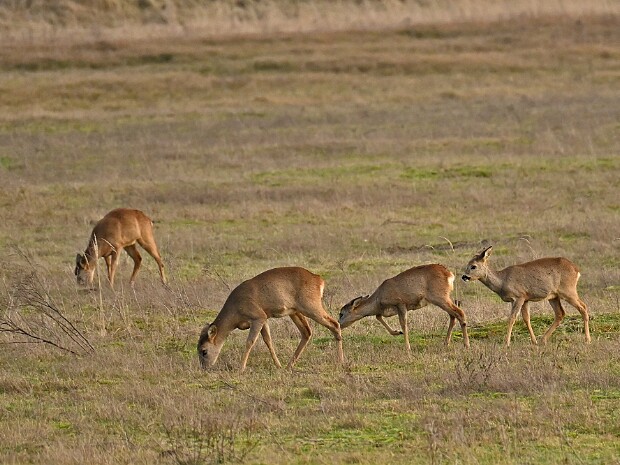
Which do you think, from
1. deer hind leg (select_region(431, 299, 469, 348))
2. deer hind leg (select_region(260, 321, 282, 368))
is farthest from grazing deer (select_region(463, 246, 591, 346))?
deer hind leg (select_region(260, 321, 282, 368))

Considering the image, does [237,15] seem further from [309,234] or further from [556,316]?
[556,316]

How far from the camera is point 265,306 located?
11.7m

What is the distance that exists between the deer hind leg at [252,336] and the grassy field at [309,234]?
0.18 m

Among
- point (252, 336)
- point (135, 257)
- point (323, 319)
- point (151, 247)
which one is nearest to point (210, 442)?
point (252, 336)

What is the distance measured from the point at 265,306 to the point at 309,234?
7357 mm

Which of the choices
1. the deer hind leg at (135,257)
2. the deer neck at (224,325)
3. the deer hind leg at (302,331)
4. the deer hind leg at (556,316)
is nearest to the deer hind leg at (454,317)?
the deer hind leg at (556,316)

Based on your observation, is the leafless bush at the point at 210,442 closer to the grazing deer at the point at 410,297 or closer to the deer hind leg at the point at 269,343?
the deer hind leg at the point at 269,343

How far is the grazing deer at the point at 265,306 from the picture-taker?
11.6m

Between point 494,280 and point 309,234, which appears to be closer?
point 494,280

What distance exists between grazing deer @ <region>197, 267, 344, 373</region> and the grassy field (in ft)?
0.75

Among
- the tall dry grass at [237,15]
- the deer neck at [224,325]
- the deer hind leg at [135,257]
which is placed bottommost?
the tall dry grass at [237,15]

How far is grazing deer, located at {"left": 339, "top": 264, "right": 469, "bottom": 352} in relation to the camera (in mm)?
12406

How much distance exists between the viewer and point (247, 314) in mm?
11656

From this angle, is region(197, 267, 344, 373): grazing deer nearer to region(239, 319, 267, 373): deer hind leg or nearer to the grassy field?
region(239, 319, 267, 373): deer hind leg
